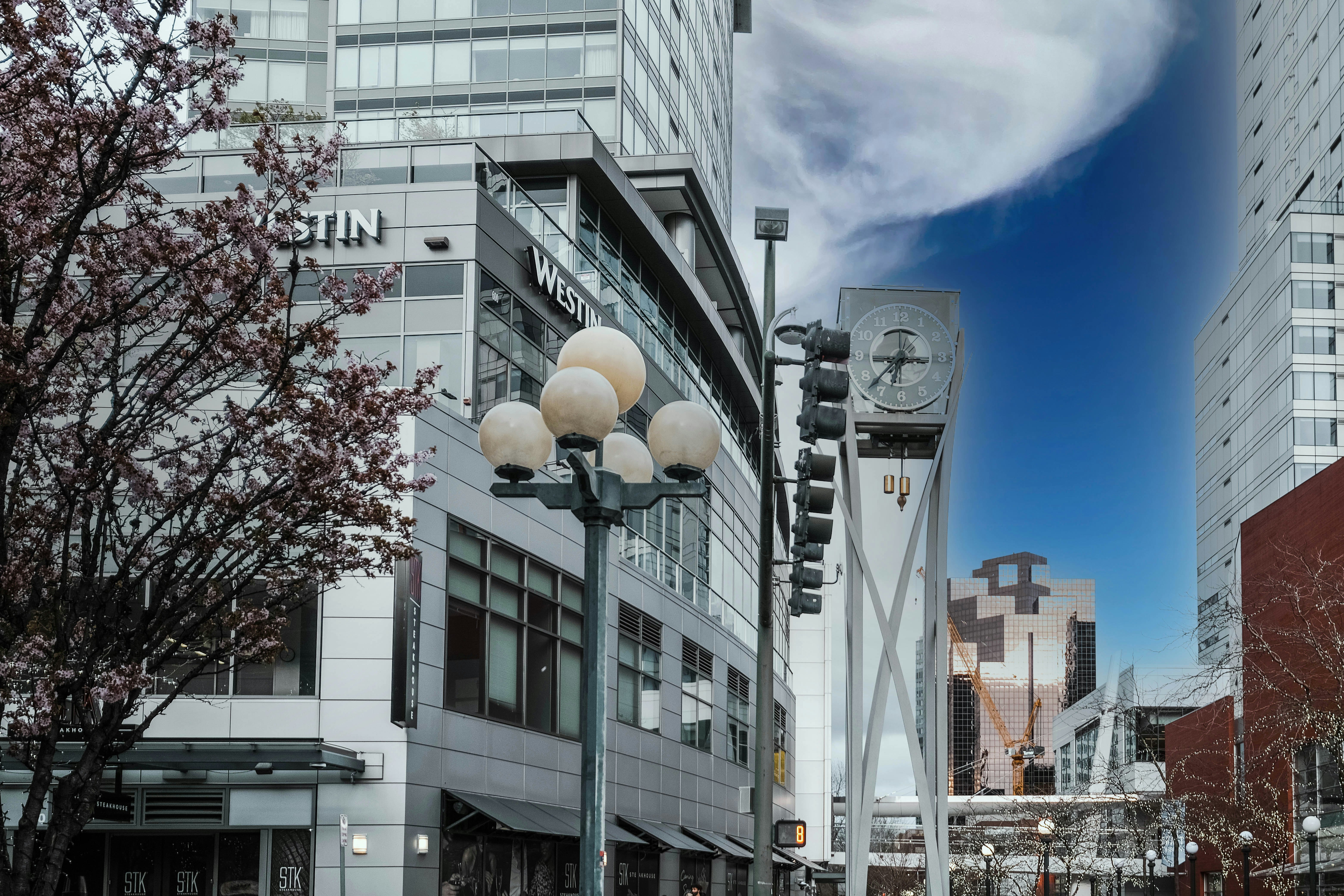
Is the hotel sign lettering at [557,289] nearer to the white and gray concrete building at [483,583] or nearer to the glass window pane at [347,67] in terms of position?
the white and gray concrete building at [483,583]

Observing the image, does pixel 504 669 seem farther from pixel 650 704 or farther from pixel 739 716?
pixel 739 716

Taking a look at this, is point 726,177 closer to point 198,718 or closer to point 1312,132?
point 1312,132

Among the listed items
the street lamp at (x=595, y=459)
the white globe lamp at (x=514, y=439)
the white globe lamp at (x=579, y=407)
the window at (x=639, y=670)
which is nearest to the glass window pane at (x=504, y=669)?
the window at (x=639, y=670)

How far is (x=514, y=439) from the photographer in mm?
8844

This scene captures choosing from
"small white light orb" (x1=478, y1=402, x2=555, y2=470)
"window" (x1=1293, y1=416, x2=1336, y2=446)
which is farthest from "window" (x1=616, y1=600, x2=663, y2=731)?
"window" (x1=1293, y1=416, x2=1336, y2=446)

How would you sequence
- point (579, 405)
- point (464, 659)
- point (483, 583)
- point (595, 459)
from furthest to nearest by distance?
1. point (483, 583)
2. point (464, 659)
3. point (595, 459)
4. point (579, 405)

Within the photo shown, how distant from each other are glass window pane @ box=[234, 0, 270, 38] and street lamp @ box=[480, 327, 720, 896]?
169 ft

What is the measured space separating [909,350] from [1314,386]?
59.3m

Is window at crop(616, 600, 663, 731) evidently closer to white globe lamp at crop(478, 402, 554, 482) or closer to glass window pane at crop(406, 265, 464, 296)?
glass window pane at crop(406, 265, 464, 296)

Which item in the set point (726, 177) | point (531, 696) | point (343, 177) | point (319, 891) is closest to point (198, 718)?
point (319, 891)

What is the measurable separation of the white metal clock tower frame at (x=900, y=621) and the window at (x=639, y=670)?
8.15 m

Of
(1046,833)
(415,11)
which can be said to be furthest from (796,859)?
(415,11)

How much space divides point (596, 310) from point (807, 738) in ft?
242

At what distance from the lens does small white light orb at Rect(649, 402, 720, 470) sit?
9.08 metres
